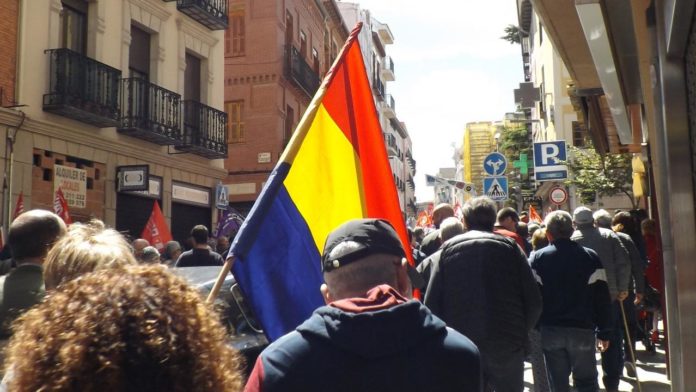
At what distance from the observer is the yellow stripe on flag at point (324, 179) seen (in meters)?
3.75

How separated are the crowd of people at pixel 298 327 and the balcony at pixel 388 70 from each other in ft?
205

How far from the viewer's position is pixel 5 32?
45.6ft

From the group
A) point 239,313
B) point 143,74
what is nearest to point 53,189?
point 143,74

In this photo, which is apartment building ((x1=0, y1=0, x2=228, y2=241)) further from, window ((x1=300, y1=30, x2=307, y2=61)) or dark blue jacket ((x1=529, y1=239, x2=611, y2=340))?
window ((x1=300, y1=30, x2=307, y2=61))

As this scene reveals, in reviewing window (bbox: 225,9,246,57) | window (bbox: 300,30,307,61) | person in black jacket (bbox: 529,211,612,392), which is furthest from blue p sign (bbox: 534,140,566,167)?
window (bbox: 300,30,307,61)

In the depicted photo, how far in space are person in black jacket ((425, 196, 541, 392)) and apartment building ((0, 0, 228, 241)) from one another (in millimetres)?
7942

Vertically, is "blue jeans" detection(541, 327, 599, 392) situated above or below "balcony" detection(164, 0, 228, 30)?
below

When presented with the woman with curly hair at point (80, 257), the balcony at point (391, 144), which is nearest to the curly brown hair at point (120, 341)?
the woman with curly hair at point (80, 257)

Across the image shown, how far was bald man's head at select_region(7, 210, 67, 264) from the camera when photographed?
3486 millimetres

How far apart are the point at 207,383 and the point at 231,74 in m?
27.4

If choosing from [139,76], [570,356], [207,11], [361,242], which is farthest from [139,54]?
[361,242]

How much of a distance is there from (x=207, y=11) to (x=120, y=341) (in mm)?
19662

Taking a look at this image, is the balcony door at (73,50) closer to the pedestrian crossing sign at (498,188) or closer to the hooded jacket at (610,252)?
the pedestrian crossing sign at (498,188)

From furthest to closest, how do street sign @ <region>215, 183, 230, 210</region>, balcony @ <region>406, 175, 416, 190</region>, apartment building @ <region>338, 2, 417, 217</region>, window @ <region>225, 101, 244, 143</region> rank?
balcony @ <region>406, 175, 416, 190</region> < apartment building @ <region>338, 2, 417, 217</region> < window @ <region>225, 101, 244, 143</region> < street sign @ <region>215, 183, 230, 210</region>
